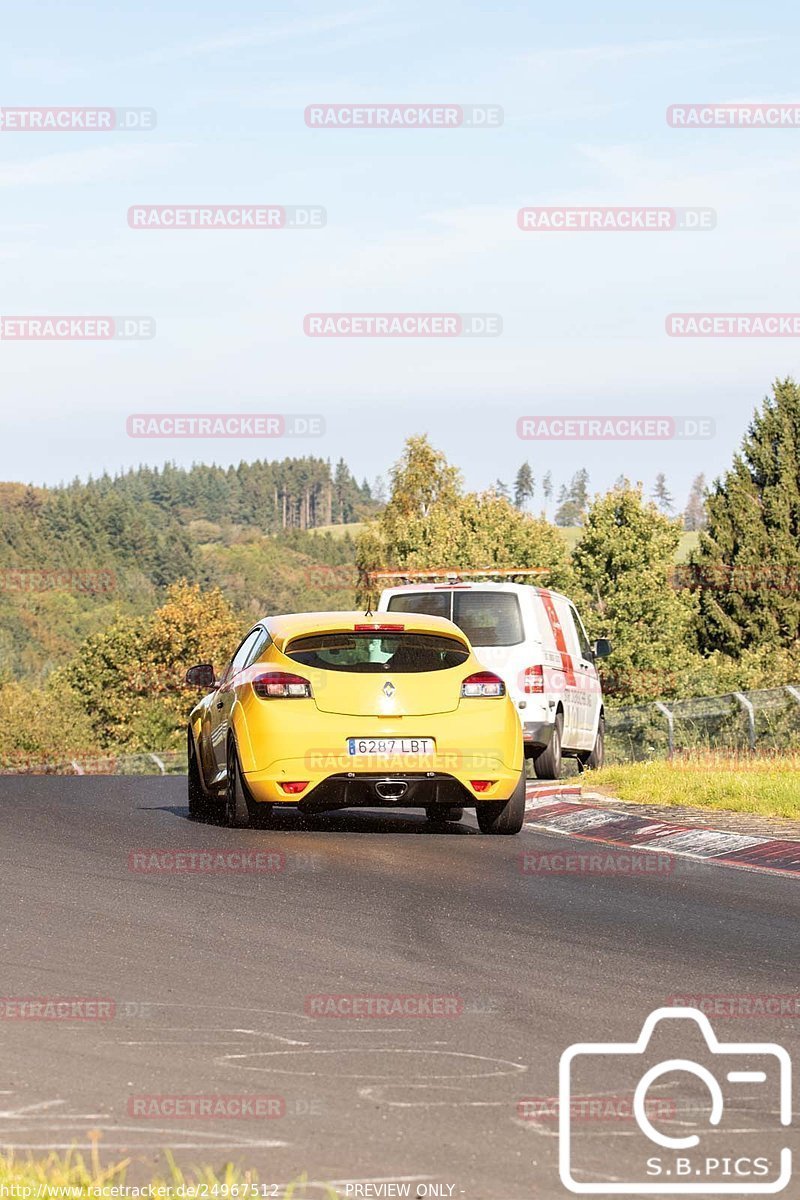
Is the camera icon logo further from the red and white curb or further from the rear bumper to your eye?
the rear bumper

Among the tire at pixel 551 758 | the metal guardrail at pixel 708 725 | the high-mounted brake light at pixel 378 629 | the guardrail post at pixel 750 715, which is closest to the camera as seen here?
the high-mounted brake light at pixel 378 629

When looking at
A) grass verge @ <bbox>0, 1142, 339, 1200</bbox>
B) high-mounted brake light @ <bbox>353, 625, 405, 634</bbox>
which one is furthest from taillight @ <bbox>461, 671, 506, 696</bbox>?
grass verge @ <bbox>0, 1142, 339, 1200</bbox>

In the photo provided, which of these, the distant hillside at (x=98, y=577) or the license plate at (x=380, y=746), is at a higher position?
the license plate at (x=380, y=746)

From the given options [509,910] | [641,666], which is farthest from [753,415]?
[509,910]

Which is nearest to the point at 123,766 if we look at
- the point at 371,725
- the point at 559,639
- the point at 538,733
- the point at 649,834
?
the point at 559,639

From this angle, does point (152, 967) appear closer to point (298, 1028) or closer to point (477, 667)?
point (298, 1028)

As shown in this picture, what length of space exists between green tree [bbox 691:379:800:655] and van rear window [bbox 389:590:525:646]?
197 ft

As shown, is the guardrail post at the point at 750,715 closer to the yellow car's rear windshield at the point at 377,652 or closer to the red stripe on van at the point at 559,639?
the red stripe on van at the point at 559,639

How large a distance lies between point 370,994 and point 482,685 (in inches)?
270

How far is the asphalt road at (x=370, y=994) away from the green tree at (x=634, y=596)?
64.9 metres

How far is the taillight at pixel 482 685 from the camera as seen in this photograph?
1436cm

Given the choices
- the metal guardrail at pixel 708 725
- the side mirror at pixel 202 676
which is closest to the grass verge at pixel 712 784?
the metal guardrail at pixel 708 725

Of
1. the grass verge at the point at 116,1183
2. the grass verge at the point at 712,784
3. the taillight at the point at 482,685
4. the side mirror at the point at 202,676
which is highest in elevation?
the taillight at the point at 482,685

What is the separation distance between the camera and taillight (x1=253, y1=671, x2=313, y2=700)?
1419cm
